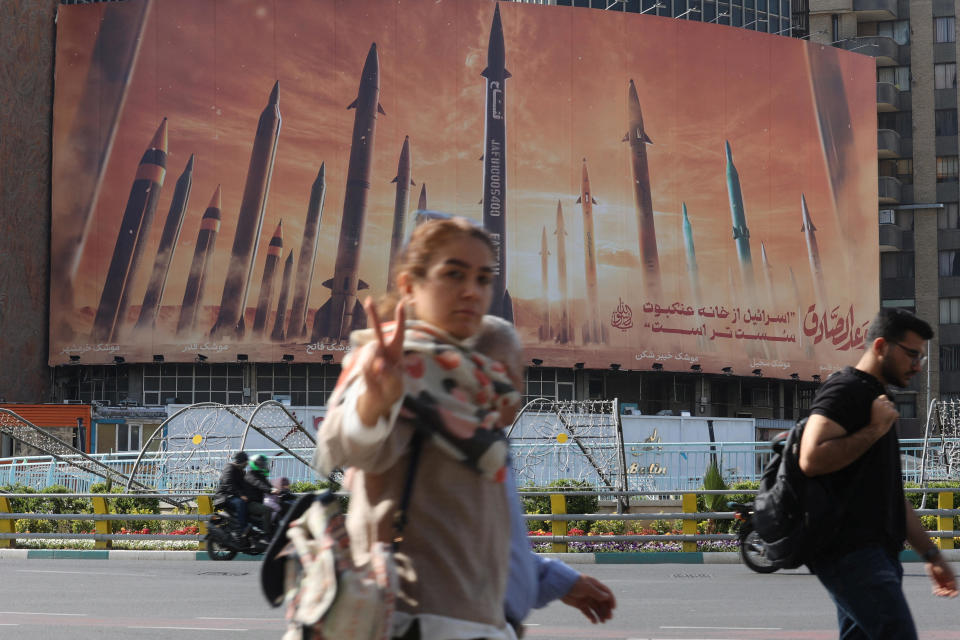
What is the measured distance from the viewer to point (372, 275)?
200 ft

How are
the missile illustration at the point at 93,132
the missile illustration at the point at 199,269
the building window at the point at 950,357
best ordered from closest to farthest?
1. the missile illustration at the point at 199,269
2. the missile illustration at the point at 93,132
3. the building window at the point at 950,357

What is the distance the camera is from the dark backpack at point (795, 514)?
3.99 meters

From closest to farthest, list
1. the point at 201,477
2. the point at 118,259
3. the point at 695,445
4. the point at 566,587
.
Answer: the point at 566,587, the point at 695,445, the point at 201,477, the point at 118,259

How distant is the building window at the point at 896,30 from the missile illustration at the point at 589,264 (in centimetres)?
2583


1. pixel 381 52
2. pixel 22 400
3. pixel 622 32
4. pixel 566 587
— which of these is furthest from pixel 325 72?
pixel 566 587

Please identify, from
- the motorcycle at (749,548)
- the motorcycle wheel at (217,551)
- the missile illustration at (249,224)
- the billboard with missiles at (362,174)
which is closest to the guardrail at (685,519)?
the motorcycle at (749,548)

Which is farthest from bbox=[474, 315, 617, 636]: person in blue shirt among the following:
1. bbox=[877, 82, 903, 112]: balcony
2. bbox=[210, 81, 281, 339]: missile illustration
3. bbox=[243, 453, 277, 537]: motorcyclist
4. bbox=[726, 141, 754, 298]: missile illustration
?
bbox=[877, 82, 903, 112]: balcony

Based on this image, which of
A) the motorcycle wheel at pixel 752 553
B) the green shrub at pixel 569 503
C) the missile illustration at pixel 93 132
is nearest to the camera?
the motorcycle wheel at pixel 752 553

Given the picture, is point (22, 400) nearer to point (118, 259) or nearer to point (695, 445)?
point (118, 259)

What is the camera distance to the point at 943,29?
250 ft

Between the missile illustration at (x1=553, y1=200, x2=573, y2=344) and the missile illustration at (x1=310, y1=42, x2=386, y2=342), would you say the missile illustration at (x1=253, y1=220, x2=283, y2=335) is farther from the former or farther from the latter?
the missile illustration at (x1=553, y1=200, x2=573, y2=344)

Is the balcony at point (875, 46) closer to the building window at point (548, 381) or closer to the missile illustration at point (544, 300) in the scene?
the missile illustration at point (544, 300)

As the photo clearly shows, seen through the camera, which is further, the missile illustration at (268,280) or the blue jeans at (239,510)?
the missile illustration at (268,280)

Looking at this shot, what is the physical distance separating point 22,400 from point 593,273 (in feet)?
91.0
